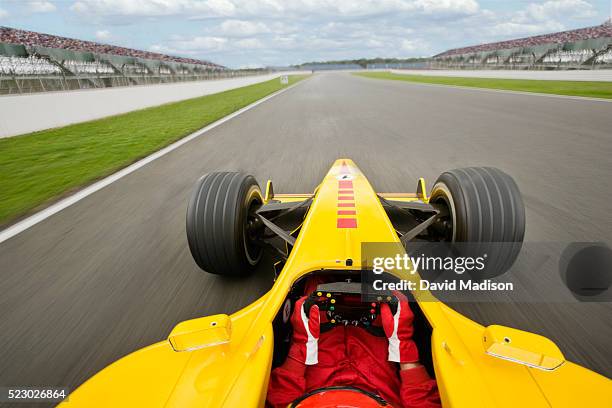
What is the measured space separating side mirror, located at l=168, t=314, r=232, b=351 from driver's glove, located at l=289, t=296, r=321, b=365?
317 millimetres

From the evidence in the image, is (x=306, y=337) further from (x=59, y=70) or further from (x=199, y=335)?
(x=59, y=70)

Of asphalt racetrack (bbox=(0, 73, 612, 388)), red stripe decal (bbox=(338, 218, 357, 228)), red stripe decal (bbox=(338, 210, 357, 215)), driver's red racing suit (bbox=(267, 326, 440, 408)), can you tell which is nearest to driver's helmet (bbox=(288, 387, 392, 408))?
driver's red racing suit (bbox=(267, 326, 440, 408))

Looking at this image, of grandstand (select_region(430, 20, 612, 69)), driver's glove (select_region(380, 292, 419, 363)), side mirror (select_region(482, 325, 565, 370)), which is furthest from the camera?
grandstand (select_region(430, 20, 612, 69))

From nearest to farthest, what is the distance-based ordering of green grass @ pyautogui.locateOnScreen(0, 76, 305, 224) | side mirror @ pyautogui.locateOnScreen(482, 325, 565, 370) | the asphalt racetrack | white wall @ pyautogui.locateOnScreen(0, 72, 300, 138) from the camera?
1. side mirror @ pyautogui.locateOnScreen(482, 325, 565, 370)
2. the asphalt racetrack
3. green grass @ pyautogui.locateOnScreen(0, 76, 305, 224)
4. white wall @ pyautogui.locateOnScreen(0, 72, 300, 138)

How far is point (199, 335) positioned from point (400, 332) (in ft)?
2.54

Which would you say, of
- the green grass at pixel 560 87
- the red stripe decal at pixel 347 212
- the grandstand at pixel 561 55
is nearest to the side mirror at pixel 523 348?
the red stripe decal at pixel 347 212

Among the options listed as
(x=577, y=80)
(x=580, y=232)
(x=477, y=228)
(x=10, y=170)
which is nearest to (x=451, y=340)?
(x=477, y=228)

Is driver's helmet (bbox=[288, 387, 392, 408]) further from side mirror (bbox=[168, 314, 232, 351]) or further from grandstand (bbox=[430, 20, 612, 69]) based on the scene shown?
grandstand (bbox=[430, 20, 612, 69])

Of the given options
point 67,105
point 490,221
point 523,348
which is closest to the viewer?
point 523,348

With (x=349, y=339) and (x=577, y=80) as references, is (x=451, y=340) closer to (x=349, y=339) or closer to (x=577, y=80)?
(x=349, y=339)

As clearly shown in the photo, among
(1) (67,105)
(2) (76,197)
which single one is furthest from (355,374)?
(1) (67,105)

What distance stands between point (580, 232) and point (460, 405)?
279 cm

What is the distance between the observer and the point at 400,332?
1.44m

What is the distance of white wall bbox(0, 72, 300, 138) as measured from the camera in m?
8.73
